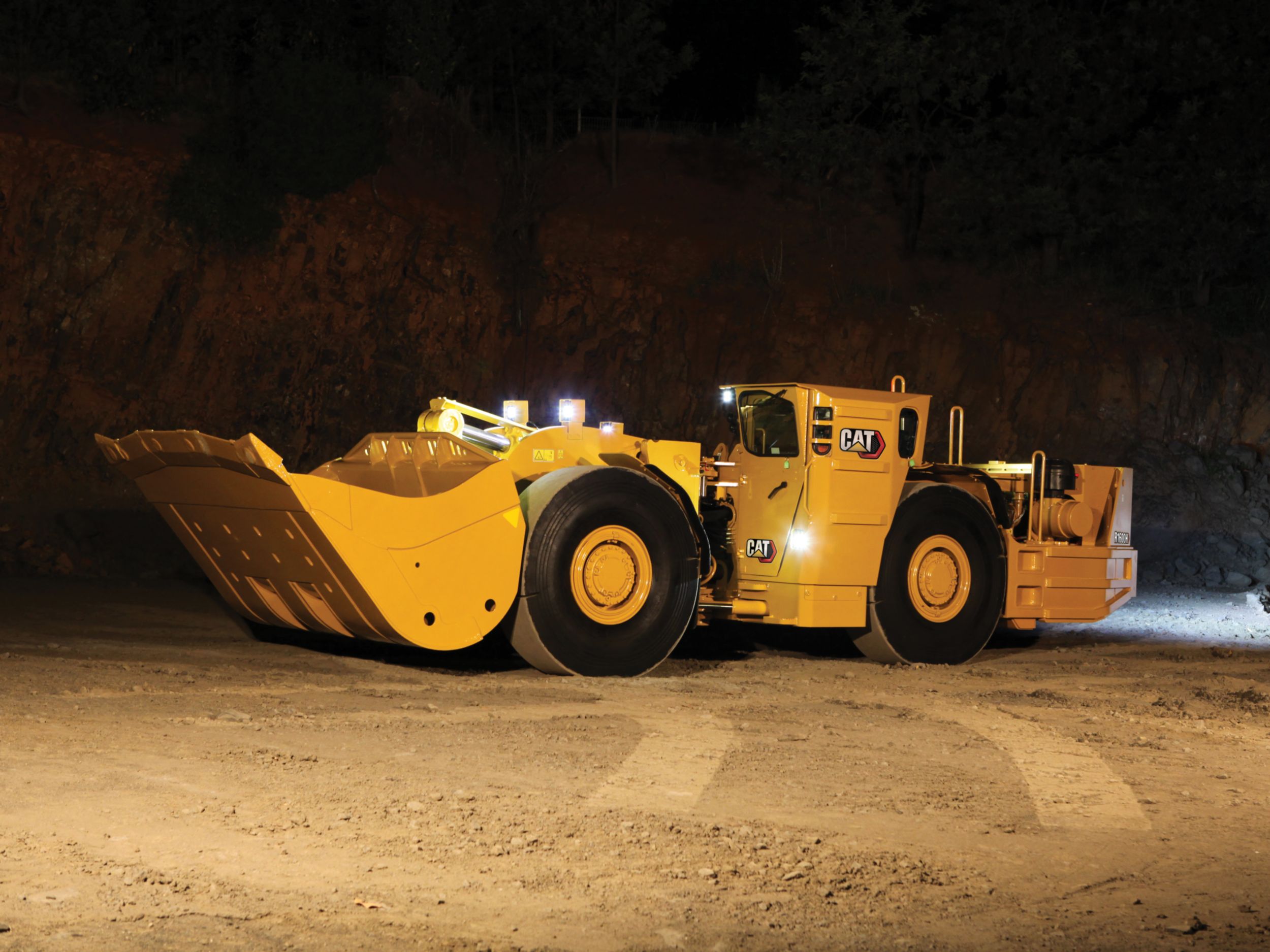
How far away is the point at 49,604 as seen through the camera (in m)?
13.4

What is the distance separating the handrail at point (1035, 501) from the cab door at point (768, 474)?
2.76 meters

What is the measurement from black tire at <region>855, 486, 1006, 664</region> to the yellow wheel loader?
2 centimetres

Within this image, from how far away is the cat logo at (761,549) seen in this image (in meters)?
11.3

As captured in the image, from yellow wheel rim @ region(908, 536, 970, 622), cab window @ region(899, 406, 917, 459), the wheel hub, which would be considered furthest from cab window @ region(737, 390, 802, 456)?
the wheel hub

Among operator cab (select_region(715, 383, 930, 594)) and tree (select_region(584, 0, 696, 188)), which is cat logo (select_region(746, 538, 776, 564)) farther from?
tree (select_region(584, 0, 696, 188))

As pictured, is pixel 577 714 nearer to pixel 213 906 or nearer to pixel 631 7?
pixel 213 906

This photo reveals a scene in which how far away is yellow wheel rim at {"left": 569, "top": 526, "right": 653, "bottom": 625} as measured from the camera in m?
10.1

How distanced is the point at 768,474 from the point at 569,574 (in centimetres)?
221

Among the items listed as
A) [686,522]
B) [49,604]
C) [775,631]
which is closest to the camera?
[686,522]

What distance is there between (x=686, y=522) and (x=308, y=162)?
56.6 feet

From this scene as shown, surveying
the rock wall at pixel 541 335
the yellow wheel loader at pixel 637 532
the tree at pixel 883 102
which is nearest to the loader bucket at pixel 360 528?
the yellow wheel loader at pixel 637 532

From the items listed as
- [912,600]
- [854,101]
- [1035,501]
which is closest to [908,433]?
[912,600]

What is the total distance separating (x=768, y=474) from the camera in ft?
37.5

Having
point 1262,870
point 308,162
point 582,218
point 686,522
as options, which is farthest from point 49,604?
point 582,218
